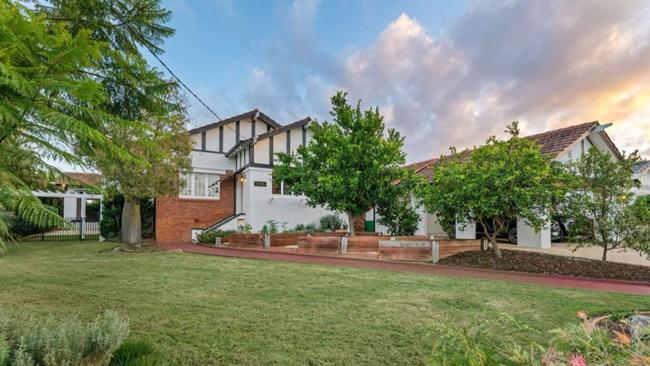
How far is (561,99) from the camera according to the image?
12977mm

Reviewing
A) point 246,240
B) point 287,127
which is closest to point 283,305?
point 246,240

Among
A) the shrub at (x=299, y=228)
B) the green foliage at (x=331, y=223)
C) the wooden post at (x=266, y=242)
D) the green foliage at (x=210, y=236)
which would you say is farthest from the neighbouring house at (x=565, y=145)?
the green foliage at (x=210, y=236)

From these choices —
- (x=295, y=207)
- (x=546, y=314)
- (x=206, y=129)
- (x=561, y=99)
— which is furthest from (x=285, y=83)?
(x=546, y=314)

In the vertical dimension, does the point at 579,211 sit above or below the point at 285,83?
below

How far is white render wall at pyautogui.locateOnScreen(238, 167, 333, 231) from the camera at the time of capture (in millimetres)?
16906

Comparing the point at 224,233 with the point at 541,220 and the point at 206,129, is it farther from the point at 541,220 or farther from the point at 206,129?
the point at 541,220

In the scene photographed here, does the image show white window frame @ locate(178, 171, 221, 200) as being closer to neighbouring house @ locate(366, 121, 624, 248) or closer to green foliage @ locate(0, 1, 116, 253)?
neighbouring house @ locate(366, 121, 624, 248)

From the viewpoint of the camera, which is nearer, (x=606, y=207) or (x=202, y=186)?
(x=606, y=207)

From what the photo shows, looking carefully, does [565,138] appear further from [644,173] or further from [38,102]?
[38,102]

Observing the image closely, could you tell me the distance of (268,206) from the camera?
1747 cm

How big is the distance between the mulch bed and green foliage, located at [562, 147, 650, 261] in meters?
0.60

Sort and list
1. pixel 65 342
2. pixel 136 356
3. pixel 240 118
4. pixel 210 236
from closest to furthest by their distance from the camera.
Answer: pixel 65 342 → pixel 136 356 → pixel 210 236 → pixel 240 118

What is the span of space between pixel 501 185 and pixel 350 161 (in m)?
5.05

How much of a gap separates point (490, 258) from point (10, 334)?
1057 centimetres
